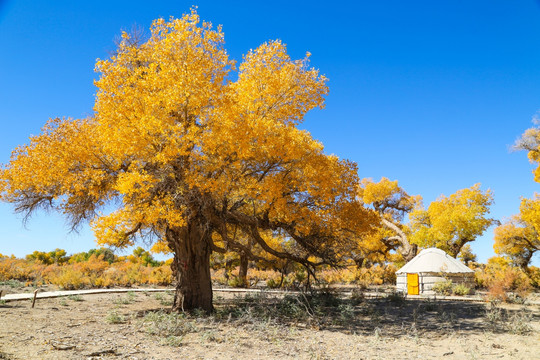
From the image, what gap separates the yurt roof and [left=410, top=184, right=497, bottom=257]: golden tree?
24.5 feet

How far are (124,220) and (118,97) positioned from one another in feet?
10.6

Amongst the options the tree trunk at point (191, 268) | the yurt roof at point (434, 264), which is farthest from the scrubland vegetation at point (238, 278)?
the tree trunk at point (191, 268)

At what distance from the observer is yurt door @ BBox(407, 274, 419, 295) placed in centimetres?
2362

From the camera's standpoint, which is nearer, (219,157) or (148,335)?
(148,335)

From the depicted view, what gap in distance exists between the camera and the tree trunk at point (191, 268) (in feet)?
39.4

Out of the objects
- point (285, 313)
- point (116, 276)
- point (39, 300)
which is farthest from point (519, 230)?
point (39, 300)

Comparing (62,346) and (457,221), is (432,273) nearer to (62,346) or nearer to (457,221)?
(457,221)

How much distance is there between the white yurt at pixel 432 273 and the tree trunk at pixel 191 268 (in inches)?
602

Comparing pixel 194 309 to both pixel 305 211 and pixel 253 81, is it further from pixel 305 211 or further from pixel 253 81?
pixel 253 81

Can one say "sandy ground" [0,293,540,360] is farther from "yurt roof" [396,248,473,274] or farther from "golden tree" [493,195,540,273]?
"golden tree" [493,195,540,273]

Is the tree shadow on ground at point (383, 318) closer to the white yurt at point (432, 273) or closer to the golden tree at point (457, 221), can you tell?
the white yurt at point (432, 273)

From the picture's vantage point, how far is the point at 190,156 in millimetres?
10258

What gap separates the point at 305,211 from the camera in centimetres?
1085

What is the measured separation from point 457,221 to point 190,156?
26772mm
